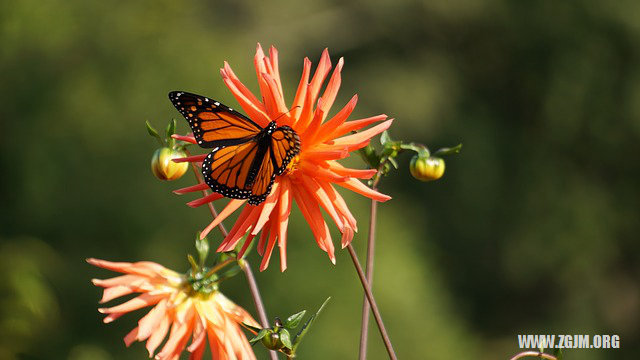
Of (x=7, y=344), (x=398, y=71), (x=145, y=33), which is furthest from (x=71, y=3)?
(x=398, y=71)

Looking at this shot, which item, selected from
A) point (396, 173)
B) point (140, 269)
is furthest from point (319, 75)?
point (396, 173)

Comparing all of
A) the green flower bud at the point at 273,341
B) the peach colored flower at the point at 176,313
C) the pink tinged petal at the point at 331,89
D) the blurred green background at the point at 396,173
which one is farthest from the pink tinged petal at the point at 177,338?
the blurred green background at the point at 396,173

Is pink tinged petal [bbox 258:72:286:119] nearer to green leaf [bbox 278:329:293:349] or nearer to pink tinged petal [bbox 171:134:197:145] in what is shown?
pink tinged petal [bbox 171:134:197:145]

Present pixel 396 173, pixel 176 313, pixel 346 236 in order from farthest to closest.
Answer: pixel 396 173
pixel 176 313
pixel 346 236

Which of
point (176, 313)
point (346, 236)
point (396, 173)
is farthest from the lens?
point (396, 173)

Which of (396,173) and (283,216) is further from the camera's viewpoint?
(396,173)

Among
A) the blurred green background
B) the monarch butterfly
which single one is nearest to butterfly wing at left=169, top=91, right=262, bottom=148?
the monarch butterfly

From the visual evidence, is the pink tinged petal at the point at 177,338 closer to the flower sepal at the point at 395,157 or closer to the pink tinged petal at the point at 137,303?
the pink tinged petal at the point at 137,303

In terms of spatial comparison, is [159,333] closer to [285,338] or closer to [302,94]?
[285,338]
